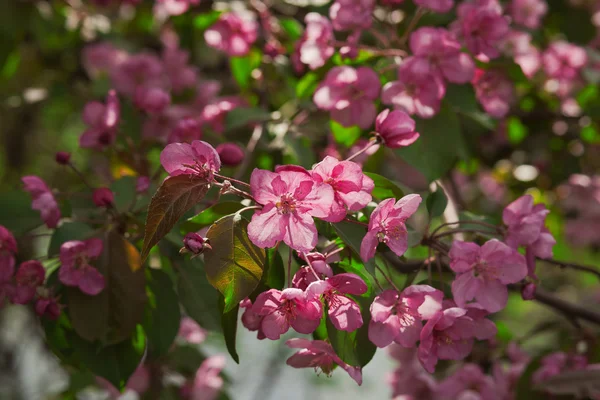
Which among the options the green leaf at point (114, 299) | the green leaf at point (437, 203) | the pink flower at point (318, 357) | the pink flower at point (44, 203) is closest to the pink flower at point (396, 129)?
the green leaf at point (437, 203)

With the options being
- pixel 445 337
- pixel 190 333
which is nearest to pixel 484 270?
pixel 445 337

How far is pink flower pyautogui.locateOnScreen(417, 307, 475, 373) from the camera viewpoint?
1.11m

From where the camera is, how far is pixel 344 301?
1.06 meters

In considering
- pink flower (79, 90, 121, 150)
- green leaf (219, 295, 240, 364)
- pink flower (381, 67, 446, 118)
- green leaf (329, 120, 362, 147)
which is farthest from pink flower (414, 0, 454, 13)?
green leaf (219, 295, 240, 364)

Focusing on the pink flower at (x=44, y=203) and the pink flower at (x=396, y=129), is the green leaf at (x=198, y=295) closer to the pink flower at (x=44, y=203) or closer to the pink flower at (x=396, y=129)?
the pink flower at (x=44, y=203)

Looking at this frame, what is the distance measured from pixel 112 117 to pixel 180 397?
1.00m

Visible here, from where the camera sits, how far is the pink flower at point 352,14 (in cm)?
161

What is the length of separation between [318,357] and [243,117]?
809mm

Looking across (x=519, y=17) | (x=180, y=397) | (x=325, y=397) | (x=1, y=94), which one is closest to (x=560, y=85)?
(x=519, y=17)

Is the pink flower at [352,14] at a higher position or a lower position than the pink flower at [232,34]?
higher

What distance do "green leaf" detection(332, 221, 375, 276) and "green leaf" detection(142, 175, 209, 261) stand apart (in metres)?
0.25

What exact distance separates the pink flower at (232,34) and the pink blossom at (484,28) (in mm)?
712

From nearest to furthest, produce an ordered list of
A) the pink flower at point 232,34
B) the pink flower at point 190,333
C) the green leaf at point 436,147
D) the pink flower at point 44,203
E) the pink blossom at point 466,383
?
the pink flower at point 44,203 < the green leaf at point 436,147 < the pink blossom at point 466,383 < the pink flower at point 232,34 < the pink flower at point 190,333

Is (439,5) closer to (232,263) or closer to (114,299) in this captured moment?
(232,263)
